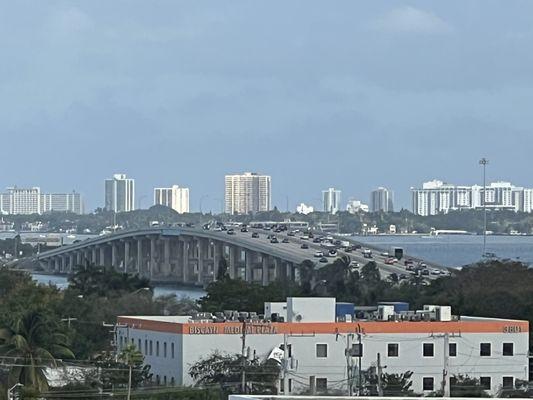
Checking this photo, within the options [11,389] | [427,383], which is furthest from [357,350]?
[11,389]

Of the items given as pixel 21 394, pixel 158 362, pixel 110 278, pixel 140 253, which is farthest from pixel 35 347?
pixel 140 253

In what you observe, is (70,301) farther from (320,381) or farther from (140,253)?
(140,253)

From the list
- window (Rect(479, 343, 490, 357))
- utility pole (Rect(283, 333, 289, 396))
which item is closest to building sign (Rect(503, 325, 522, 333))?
window (Rect(479, 343, 490, 357))

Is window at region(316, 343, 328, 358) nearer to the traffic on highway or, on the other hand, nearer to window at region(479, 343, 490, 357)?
window at region(479, 343, 490, 357)

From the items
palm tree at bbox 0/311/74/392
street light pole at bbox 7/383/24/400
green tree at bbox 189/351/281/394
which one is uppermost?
palm tree at bbox 0/311/74/392

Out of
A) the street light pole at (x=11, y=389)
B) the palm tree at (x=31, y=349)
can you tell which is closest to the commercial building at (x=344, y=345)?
the palm tree at (x=31, y=349)

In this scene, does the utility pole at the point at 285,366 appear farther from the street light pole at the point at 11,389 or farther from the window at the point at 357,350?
the street light pole at the point at 11,389
